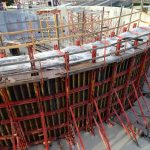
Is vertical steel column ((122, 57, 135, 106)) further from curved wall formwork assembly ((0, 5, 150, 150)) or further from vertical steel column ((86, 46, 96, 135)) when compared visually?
vertical steel column ((86, 46, 96, 135))

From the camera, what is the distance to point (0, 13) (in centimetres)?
2839

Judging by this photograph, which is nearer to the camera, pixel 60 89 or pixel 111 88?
pixel 60 89

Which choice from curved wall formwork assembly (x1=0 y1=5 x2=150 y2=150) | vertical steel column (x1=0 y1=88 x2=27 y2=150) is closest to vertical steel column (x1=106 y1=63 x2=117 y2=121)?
curved wall formwork assembly (x1=0 y1=5 x2=150 y2=150)

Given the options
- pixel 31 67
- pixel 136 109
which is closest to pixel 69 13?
pixel 136 109

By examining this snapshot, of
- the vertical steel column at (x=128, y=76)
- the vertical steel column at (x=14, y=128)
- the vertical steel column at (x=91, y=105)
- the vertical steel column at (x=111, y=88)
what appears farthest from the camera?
the vertical steel column at (x=128, y=76)

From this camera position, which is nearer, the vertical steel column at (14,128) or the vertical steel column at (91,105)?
the vertical steel column at (14,128)

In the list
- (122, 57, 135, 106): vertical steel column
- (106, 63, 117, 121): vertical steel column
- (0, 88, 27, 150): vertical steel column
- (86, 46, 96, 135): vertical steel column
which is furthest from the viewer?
(122, 57, 135, 106): vertical steel column

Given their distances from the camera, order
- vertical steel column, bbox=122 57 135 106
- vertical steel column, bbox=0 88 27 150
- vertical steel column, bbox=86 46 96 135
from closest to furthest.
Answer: vertical steel column, bbox=0 88 27 150 → vertical steel column, bbox=86 46 96 135 → vertical steel column, bbox=122 57 135 106

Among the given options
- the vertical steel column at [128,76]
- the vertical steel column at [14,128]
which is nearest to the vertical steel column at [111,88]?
the vertical steel column at [128,76]

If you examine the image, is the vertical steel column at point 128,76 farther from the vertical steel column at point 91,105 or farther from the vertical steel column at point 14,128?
the vertical steel column at point 14,128

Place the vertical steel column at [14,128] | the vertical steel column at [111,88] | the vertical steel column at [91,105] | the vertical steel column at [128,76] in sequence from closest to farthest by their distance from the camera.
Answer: the vertical steel column at [14,128] → the vertical steel column at [91,105] → the vertical steel column at [111,88] → the vertical steel column at [128,76]

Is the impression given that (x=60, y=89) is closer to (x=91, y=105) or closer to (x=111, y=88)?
(x=91, y=105)

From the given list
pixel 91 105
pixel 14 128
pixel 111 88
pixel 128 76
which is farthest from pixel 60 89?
pixel 128 76

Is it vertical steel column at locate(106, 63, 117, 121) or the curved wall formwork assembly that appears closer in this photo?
the curved wall formwork assembly
